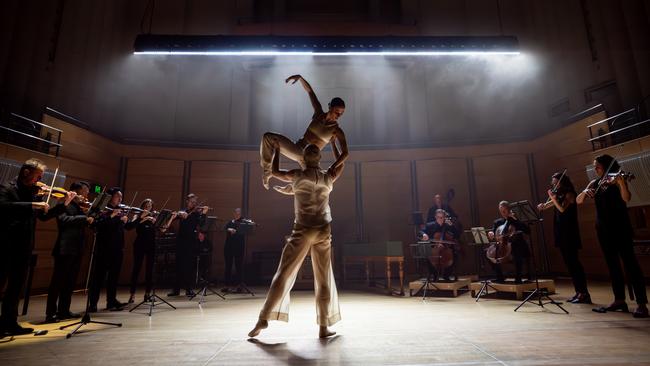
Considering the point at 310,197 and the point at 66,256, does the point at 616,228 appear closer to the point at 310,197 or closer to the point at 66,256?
the point at 310,197

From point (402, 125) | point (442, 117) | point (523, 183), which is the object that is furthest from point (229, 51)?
point (523, 183)

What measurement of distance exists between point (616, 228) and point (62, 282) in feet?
20.5

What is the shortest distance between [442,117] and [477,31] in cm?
257

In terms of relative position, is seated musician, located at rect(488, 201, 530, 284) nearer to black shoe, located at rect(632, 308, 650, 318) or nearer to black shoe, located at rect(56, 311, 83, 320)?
black shoe, located at rect(632, 308, 650, 318)

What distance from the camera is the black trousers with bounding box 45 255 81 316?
3592 millimetres

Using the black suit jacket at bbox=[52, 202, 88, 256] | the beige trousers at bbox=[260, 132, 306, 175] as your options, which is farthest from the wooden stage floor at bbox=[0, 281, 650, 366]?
the beige trousers at bbox=[260, 132, 306, 175]

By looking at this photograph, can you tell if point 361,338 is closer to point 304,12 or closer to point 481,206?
point 481,206

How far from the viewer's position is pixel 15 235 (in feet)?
9.81

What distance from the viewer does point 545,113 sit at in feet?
27.5

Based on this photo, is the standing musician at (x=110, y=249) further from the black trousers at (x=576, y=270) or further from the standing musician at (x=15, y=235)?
the black trousers at (x=576, y=270)

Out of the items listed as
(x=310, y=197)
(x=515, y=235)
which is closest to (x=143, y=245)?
(x=310, y=197)

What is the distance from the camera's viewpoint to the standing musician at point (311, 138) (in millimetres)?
2625

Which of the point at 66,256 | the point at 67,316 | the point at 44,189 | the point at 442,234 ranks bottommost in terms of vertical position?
the point at 67,316

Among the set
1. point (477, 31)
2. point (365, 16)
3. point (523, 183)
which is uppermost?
point (365, 16)
